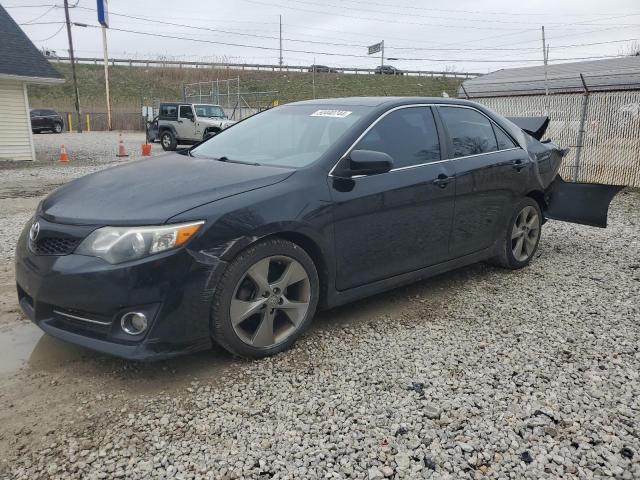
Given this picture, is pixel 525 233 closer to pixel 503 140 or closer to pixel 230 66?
→ pixel 503 140

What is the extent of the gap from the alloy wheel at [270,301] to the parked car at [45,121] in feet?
110

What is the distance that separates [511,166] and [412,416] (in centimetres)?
294

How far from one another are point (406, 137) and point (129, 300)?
2389mm

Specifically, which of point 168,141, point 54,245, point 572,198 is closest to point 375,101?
point 54,245

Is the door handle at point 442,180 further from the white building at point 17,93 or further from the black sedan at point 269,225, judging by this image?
the white building at point 17,93

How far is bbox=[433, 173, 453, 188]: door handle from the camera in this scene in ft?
13.4

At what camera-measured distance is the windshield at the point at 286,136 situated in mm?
3738

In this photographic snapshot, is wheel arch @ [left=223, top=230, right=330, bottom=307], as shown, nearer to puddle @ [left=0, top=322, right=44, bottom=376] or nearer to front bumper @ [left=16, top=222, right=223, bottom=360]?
front bumper @ [left=16, top=222, right=223, bottom=360]

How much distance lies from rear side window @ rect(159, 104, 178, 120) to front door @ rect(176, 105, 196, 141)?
0.37 m

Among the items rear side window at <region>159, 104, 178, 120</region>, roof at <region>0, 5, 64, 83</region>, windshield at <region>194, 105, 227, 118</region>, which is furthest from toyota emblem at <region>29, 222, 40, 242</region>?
rear side window at <region>159, 104, 178, 120</region>

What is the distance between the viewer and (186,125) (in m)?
21.9

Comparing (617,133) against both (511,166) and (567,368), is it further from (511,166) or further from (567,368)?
(567,368)

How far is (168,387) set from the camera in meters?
2.96

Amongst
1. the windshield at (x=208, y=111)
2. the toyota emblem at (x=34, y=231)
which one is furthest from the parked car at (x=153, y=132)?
the toyota emblem at (x=34, y=231)
